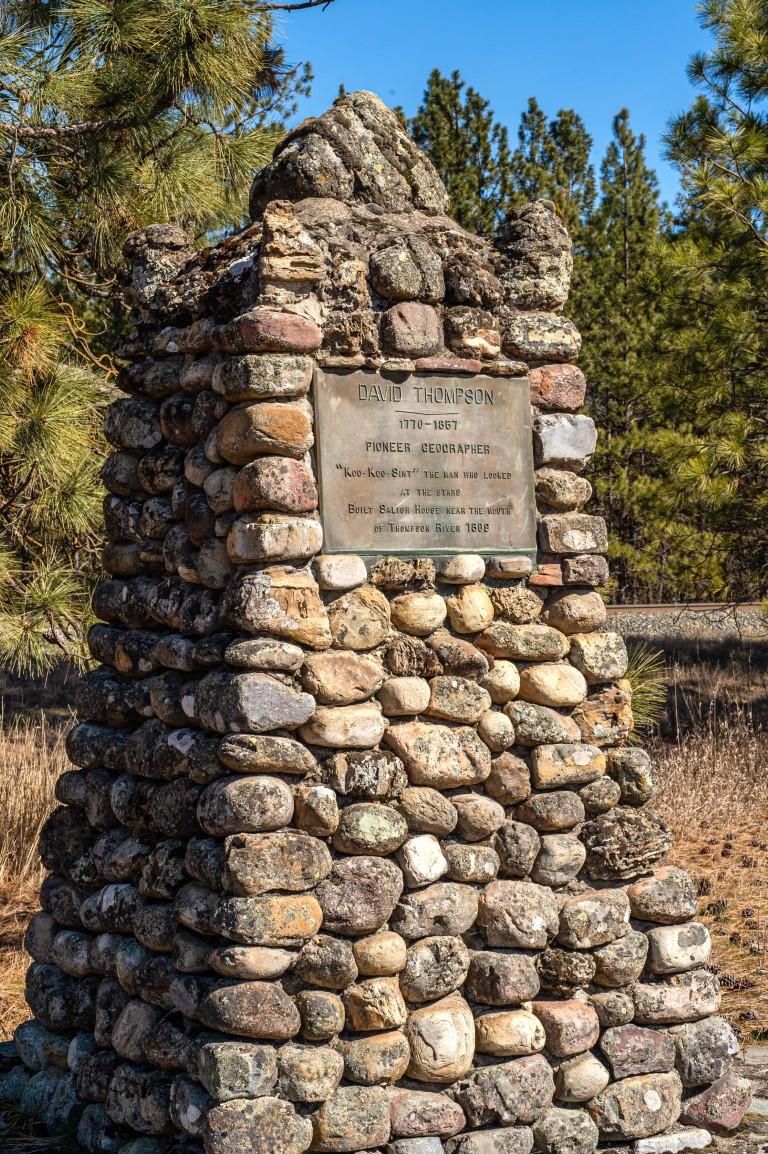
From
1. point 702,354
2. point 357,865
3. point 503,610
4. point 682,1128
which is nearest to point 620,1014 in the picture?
point 682,1128

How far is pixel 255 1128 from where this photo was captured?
303 cm

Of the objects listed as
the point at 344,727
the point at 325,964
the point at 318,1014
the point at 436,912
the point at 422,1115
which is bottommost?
the point at 422,1115

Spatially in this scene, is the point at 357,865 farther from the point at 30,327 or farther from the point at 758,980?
the point at 30,327

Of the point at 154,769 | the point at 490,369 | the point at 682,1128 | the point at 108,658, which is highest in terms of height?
the point at 490,369

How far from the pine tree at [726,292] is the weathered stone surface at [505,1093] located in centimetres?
630

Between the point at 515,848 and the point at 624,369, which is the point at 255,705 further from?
the point at 624,369

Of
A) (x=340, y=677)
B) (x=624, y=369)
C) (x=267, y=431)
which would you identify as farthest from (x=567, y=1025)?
(x=624, y=369)

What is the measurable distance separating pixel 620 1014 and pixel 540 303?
6.71ft

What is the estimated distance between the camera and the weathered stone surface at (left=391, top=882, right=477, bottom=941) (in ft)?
11.1

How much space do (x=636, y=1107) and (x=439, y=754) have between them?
1092mm

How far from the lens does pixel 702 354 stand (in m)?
10.1

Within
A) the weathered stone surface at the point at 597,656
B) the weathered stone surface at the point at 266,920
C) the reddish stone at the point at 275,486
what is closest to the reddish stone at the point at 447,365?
the reddish stone at the point at 275,486

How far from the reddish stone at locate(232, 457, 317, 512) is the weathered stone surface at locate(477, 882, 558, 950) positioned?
115 cm

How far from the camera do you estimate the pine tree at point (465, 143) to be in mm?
13102
